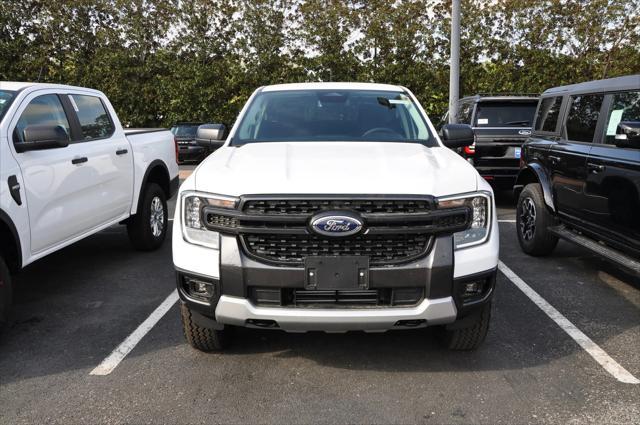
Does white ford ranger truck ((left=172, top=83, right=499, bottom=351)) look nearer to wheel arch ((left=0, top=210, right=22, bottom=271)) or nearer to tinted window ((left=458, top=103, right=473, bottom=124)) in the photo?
wheel arch ((left=0, top=210, right=22, bottom=271))

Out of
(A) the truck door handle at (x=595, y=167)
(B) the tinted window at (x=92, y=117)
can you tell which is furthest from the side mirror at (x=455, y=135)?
(B) the tinted window at (x=92, y=117)

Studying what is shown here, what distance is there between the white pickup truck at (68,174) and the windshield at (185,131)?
35.8 feet

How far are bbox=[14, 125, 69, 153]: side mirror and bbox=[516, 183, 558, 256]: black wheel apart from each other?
4.54 m

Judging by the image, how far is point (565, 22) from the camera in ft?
67.2

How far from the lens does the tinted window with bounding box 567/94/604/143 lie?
4.91m

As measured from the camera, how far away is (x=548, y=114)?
596cm

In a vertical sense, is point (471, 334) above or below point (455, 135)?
below

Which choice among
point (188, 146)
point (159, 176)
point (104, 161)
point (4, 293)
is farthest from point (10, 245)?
point (188, 146)

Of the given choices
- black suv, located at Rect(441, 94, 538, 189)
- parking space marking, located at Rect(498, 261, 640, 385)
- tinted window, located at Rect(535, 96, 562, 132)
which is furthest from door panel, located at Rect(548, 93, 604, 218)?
black suv, located at Rect(441, 94, 538, 189)

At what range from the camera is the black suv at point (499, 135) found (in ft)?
29.0

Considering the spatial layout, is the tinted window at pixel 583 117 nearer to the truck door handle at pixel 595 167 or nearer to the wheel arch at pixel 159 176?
the truck door handle at pixel 595 167

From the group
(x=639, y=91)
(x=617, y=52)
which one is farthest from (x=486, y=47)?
(x=639, y=91)

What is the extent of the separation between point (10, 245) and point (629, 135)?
14.5 feet

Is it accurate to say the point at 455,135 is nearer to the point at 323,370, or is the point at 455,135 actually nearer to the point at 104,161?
the point at 323,370
